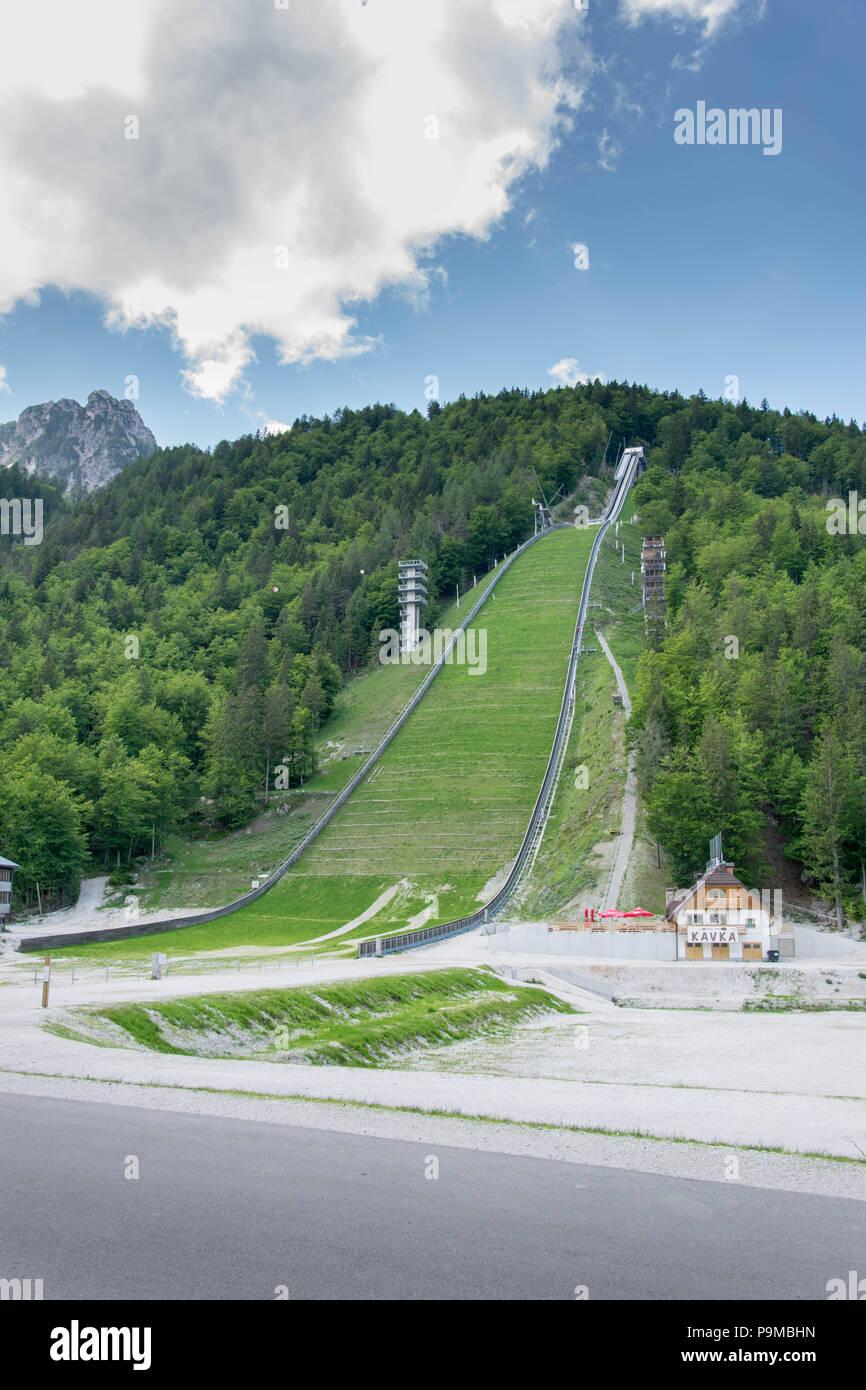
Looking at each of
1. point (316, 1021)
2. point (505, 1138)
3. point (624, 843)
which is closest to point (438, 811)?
point (624, 843)

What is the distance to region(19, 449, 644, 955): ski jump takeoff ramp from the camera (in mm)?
57156

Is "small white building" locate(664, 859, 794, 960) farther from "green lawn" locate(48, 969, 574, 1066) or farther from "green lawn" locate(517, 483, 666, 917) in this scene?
"green lawn" locate(48, 969, 574, 1066)

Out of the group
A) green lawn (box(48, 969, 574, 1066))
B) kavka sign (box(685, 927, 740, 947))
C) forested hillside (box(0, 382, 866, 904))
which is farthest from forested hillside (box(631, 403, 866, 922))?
green lawn (box(48, 969, 574, 1066))

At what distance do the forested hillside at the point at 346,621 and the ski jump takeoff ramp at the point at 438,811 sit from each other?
1045 cm

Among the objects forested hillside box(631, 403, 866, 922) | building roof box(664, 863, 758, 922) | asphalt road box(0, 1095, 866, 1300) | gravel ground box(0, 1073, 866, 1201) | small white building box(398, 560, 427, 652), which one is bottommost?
building roof box(664, 863, 758, 922)

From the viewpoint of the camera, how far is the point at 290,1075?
1576 cm

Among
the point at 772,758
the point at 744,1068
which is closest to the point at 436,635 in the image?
the point at 772,758

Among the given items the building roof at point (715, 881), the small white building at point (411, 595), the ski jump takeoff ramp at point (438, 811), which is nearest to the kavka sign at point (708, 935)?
the building roof at point (715, 881)

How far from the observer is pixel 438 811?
71.6m

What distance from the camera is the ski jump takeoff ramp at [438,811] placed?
57156 mm

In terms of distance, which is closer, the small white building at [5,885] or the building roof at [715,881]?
the building roof at [715,881]

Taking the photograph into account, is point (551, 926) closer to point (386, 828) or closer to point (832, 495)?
point (386, 828)

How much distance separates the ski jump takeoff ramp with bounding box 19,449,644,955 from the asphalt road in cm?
3466

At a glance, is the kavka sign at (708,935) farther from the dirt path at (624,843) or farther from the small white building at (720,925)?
the dirt path at (624,843)
